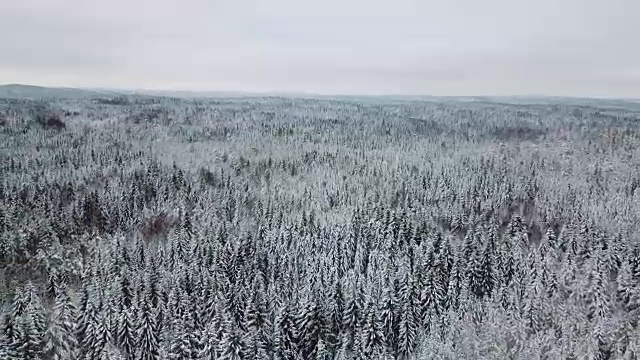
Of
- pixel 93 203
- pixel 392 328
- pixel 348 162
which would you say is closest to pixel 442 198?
pixel 348 162

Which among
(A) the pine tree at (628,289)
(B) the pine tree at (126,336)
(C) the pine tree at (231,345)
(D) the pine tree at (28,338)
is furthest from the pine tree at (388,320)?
(D) the pine tree at (28,338)

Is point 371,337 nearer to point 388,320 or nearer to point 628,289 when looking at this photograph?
point 388,320

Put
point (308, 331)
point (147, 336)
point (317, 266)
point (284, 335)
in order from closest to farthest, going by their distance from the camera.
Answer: point (147, 336) → point (284, 335) → point (308, 331) → point (317, 266)

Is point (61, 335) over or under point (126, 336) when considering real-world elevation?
over

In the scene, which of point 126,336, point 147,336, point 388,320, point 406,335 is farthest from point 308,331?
point 126,336

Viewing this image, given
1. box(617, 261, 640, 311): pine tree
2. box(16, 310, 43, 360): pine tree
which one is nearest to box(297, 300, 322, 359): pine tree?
box(16, 310, 43, 360): pine tree

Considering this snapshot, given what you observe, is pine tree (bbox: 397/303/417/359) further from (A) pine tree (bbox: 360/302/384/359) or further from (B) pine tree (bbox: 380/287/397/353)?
(A) pine tree (bbox: 360/302/384/359)

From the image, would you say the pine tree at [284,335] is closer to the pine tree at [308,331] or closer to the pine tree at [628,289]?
the pine tree at [308,331]

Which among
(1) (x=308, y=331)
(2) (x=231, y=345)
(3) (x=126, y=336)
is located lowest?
(3) (x=126, y=336)

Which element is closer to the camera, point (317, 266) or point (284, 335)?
point (284, 335)
